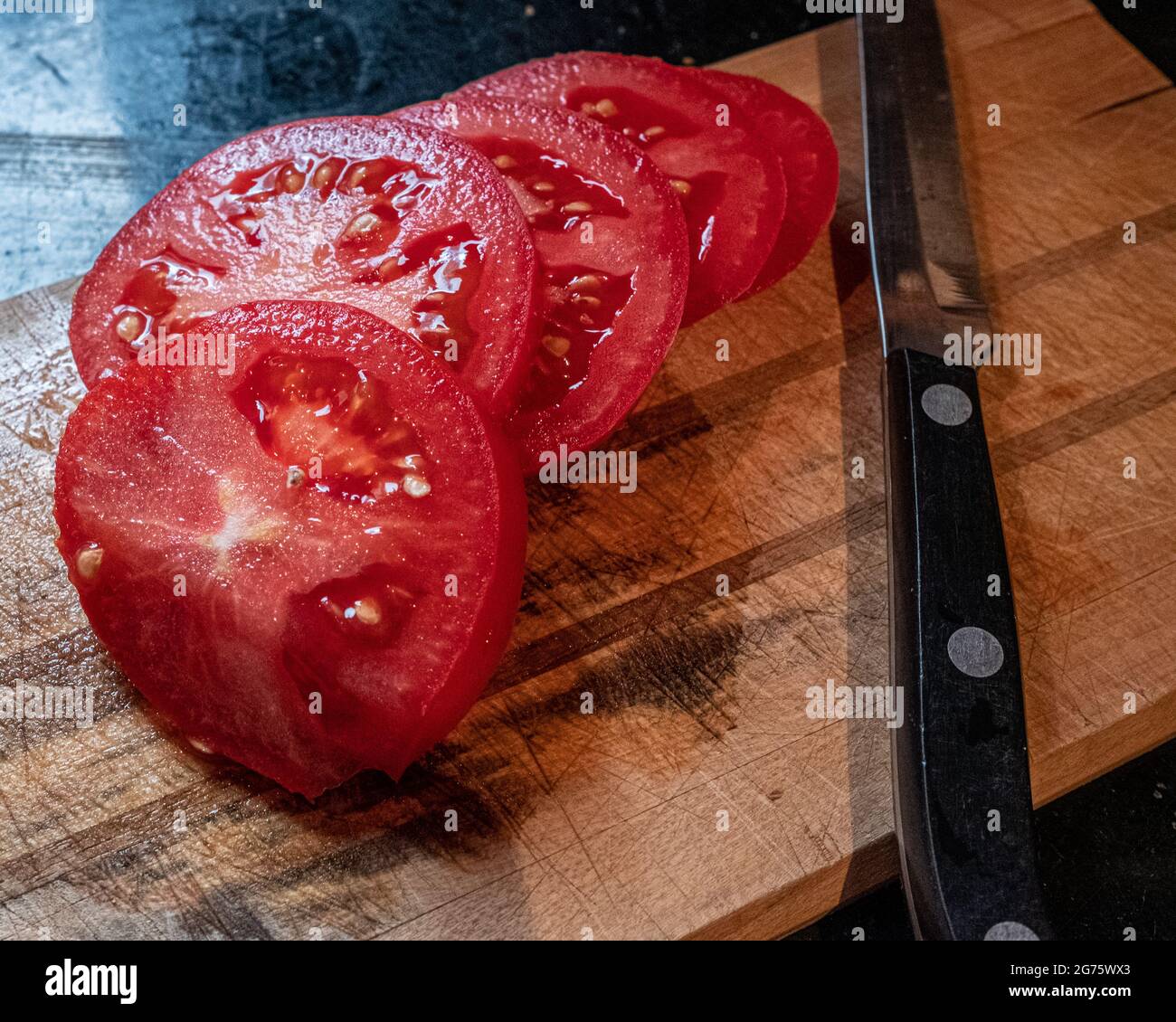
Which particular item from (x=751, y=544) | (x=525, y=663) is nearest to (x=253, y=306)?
(x=525, y=663)

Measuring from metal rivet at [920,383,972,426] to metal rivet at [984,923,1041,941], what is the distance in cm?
75

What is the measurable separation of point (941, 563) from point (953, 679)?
18 cm

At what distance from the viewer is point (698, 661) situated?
175 cm

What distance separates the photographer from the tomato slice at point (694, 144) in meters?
1.94

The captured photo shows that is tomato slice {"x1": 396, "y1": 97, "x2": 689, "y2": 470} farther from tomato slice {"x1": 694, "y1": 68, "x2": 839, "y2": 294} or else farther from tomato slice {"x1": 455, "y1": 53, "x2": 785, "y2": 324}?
tomato slice {"x1": 694, "y1": 68, "x2": 839, "y2": 294}

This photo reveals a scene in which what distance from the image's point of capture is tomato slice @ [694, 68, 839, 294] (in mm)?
2080

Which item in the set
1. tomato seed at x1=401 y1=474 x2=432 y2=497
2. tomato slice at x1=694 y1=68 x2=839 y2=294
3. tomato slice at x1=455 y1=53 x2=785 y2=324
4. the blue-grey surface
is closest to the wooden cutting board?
tomato slice at x1=694 y1=68 x2=839 y2=294

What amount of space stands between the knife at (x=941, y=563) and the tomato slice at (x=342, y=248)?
63 cm

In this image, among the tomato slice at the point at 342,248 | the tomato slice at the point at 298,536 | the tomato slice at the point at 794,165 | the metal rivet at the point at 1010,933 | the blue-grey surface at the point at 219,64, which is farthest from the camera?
the blue-grey surface at the point at 219,64

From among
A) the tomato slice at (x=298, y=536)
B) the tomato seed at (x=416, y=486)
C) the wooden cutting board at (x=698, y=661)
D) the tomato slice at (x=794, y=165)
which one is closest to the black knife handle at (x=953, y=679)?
the wooden cutting board at (x=698, y=661)

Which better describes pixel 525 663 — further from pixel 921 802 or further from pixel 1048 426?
pixel 1048 426

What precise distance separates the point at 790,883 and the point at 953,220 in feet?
4.01

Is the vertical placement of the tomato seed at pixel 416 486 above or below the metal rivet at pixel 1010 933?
above

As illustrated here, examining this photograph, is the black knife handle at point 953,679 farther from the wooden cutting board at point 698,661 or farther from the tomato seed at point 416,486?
the tomato seed at point 416,486
